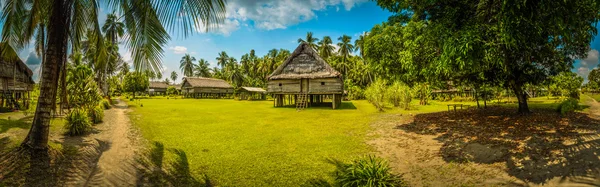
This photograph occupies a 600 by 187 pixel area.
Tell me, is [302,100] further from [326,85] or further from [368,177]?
[368,177]

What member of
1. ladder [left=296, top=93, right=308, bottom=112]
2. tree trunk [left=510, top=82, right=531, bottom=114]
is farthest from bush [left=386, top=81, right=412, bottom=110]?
tree trunk [left=510, top=82, right=531, bottom=114]

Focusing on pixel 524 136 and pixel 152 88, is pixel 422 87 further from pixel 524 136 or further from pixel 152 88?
pixel 152 88

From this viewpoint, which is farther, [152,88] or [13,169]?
[152,88]

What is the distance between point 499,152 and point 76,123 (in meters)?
13.8

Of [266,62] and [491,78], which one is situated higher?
[266,62]

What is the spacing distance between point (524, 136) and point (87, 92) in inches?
695

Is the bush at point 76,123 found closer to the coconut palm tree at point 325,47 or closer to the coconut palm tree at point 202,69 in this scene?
the coconut palm tree at point 325,47

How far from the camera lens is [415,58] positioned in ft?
32.1

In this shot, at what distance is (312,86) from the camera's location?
2233cm

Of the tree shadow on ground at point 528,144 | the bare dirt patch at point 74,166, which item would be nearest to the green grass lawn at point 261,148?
the bare dirt patch at point 74,166

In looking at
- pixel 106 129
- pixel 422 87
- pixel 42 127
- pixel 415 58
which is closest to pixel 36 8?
pixel 42 127

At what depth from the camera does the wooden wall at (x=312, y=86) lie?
845 inches

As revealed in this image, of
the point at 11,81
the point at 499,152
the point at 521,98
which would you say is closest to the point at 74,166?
the point at 499,152

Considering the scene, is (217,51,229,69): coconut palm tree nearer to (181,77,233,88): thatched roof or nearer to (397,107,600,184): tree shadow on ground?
(181,77,233,88): thatched roof
